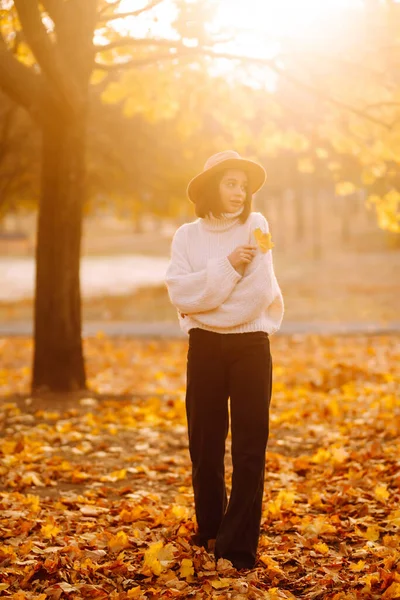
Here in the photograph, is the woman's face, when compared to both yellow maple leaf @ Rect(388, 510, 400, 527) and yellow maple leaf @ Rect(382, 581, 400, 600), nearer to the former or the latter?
yellow maple leaf @ Rect(382, 581, 400, 600)

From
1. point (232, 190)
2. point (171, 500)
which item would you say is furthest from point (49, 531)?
point (232, 190)

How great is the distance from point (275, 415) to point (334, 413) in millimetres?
585

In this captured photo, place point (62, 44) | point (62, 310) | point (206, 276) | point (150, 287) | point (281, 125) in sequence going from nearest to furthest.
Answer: point (206, 276), point (62, 44), point (62, 310), point (281, 125), point (150, 287)

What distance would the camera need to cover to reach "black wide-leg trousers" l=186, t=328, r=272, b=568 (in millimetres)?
3906

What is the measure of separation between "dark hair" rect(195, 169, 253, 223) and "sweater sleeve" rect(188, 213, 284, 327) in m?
0.25

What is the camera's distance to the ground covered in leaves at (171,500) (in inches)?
151

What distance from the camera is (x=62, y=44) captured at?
7828 mm

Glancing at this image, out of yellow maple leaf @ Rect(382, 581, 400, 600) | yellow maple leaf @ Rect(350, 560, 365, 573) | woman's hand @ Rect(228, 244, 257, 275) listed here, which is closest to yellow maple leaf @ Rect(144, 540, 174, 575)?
yellow maple leaf @ Rect(350, 560, 365, 573)

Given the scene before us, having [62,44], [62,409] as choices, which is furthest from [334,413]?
[62,44]

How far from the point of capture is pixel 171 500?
17.5 feet

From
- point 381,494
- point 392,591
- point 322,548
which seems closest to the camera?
point 392,591

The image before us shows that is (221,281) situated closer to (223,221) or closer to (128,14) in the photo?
(223,221)

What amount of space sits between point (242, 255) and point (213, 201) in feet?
1.14

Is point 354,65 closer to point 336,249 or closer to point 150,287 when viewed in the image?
point 150,287
